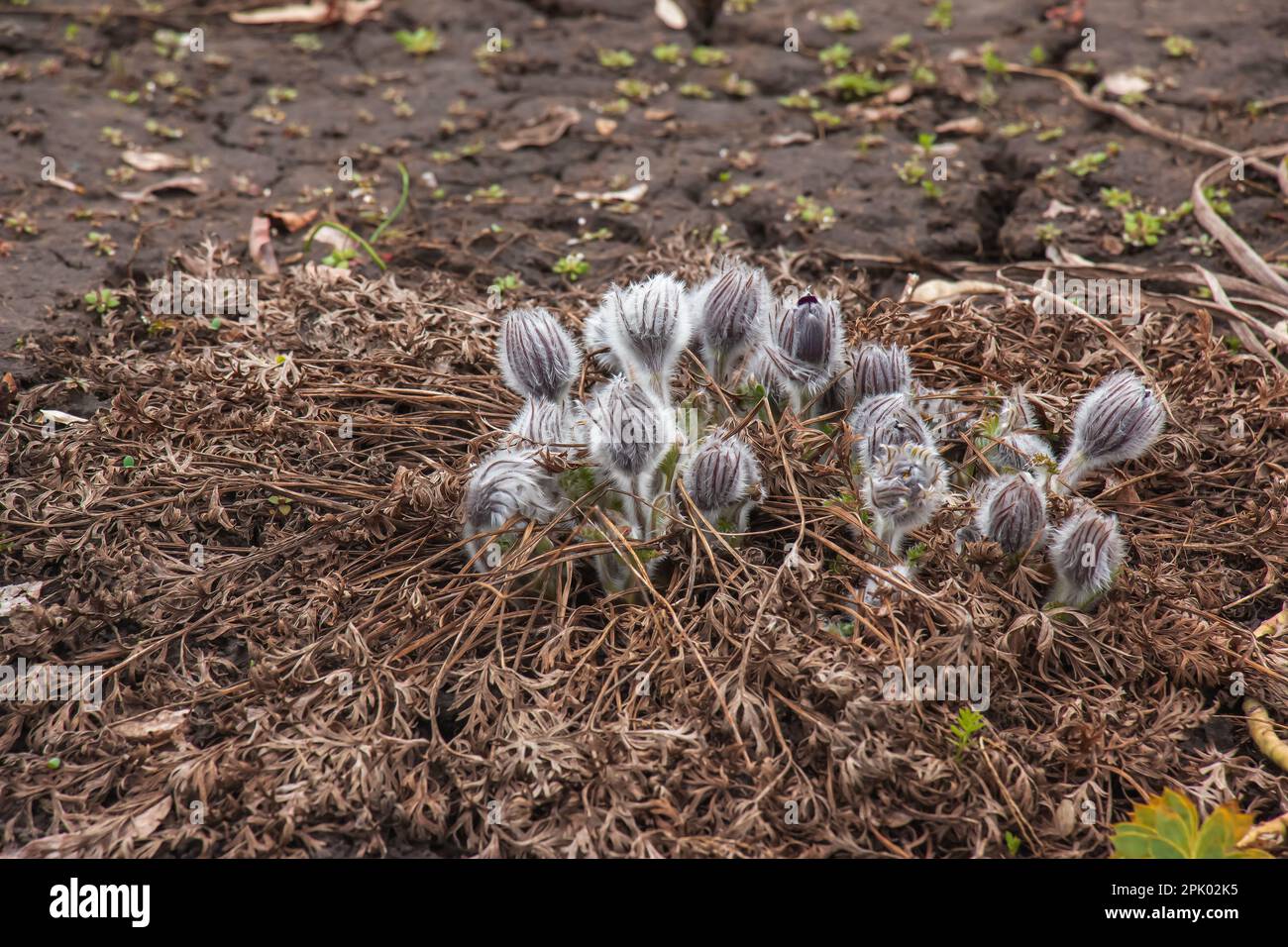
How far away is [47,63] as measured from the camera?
5.88 m

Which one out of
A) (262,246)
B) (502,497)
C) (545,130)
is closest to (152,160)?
(262,246)

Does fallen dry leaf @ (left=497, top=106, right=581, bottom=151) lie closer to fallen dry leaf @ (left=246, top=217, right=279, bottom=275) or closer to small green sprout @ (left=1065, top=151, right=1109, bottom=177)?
fallen dry leaf @ (left=246, top=217, right=279, bottom=275)

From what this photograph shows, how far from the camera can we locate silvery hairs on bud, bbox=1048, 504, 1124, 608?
290cm

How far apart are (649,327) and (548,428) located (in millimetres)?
385

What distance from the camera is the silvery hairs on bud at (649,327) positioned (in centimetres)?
312

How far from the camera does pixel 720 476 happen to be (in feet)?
9.92

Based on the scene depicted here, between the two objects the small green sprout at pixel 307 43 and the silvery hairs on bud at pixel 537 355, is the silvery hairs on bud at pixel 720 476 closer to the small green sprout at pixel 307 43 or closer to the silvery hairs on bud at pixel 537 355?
the silvery hairs on bud at pixel 537 355

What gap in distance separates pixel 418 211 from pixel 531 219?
1.63 feet

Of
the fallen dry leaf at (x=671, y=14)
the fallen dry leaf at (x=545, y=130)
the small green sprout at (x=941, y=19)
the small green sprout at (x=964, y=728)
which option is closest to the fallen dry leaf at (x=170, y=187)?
the fallen dry leaf at (x=545, y=130)

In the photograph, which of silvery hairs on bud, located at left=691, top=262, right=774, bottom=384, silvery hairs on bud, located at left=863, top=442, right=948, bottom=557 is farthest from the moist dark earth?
silvery hairs on bud, located at left=863, top=442, right=948, bottom=557

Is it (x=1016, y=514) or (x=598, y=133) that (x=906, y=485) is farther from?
(x=598, y=133)

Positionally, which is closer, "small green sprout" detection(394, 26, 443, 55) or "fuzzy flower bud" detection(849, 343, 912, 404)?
"fuzzy flower bud" detection(849, 343, 912, 404)

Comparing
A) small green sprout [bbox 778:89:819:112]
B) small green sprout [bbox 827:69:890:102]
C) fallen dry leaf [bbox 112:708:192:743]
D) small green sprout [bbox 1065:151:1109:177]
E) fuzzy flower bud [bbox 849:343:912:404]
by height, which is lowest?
fallen dry leaf [bbox 112:708:192:743]
